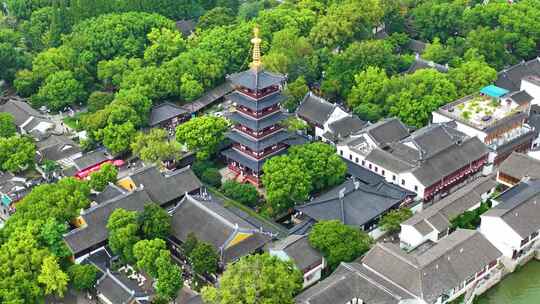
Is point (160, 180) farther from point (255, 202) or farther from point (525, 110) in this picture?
point (525, 110)

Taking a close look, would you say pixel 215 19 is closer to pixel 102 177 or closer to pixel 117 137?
pixel 117 137

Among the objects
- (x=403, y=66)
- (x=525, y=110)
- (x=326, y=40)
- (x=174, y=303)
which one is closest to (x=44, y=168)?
(x=174, y=303)

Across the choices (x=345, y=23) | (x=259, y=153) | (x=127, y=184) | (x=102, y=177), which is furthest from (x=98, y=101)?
(x=345, y=23)

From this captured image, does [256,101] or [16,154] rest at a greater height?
[256,101]

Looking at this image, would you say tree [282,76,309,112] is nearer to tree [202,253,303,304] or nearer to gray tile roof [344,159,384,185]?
gray tile roof [344,159,384,185]

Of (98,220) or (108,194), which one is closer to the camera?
(98,220)

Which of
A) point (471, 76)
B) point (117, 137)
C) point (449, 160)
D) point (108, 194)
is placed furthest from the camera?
point (471, 76)

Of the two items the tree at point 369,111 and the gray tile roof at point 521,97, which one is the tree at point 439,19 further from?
the tree at point 369,111
